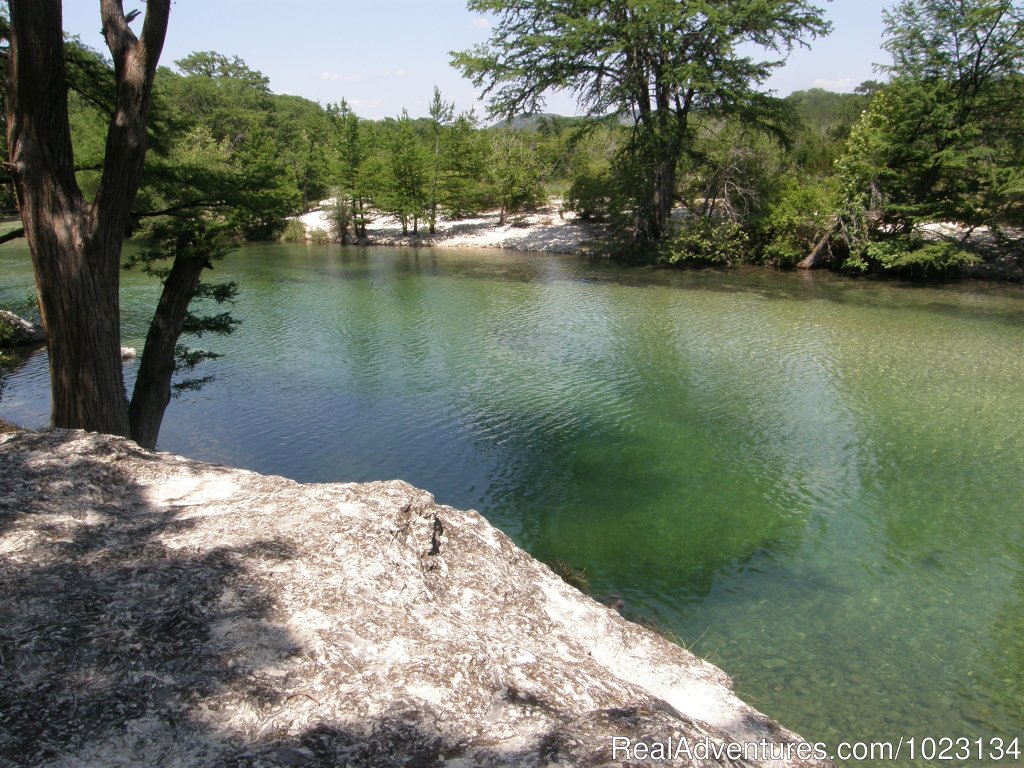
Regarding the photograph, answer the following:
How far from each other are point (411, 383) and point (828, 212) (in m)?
16.5

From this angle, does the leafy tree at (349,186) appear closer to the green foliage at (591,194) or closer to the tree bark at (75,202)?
the green foliage at (591,194)

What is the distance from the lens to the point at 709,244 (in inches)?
973

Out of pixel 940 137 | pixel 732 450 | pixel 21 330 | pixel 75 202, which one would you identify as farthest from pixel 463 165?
pixel 75 202

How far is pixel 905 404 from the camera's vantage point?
34.4ft

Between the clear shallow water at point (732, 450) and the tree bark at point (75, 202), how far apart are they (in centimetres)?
276

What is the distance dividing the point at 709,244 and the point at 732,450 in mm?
17349

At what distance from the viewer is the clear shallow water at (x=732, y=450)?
210 inches

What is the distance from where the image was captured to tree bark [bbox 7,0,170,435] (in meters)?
5.35

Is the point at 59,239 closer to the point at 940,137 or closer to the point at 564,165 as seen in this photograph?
the point at 940,137

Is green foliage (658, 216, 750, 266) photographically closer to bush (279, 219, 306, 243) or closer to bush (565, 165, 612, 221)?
bush (565, 165, 612, 221)

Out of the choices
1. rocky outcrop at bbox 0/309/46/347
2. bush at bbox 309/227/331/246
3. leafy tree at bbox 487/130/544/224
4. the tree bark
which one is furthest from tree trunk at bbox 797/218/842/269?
bush at bbox 309/227/331/246

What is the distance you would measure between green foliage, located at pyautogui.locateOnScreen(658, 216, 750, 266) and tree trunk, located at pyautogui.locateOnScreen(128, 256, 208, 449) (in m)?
20.0

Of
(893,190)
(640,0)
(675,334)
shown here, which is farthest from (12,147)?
(893,190)

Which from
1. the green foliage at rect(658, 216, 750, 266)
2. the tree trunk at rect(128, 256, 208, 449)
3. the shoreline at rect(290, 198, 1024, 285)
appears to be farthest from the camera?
the shoreline at rect(290, 198, 1024, 285)
